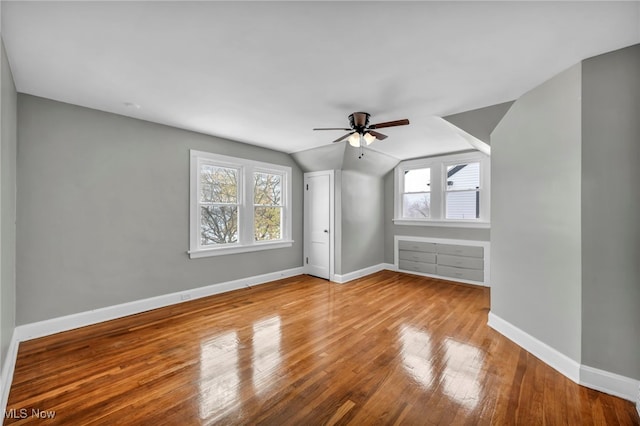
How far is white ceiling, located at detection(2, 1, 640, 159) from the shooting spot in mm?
1604

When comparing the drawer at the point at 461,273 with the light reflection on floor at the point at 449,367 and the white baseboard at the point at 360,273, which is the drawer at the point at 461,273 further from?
the light reflection on floor at the point at 449,367

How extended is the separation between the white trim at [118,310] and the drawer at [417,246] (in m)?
3.06

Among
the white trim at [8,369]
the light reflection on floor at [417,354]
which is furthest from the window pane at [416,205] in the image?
the white trim at [8,369]

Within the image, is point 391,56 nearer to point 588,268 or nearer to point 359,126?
point 359,126

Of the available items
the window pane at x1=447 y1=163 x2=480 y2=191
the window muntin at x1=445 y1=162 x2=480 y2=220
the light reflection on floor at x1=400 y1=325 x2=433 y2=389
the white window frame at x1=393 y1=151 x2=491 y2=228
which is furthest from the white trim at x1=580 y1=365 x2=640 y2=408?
the window pane at x1=447 y1=163 x2=480 y2=191

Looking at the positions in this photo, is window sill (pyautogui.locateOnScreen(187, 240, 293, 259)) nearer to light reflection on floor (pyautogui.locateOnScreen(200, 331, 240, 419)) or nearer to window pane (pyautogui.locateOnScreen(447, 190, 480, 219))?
light reflection on floor (pyautogui.locateOnScreen(200, 331, 240, 419))

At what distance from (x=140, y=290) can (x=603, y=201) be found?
15.4 feet

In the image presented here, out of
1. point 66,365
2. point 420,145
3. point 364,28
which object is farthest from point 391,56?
point 66,365

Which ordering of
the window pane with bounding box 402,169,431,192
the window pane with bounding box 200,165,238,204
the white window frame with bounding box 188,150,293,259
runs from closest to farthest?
the white window frame with bounding box 188,150,293,259 → the window pane with bounding box 200,165,238,204 → the window pane with bounding box 402,169,431,192

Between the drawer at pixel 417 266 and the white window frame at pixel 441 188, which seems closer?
the white window frame at pixel 441 188

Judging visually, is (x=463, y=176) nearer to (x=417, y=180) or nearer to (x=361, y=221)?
(x=417, y=180)

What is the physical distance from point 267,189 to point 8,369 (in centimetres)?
366

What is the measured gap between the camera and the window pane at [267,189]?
4875 mm

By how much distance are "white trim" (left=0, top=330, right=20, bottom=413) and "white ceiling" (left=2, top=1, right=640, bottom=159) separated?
7.44 ft
